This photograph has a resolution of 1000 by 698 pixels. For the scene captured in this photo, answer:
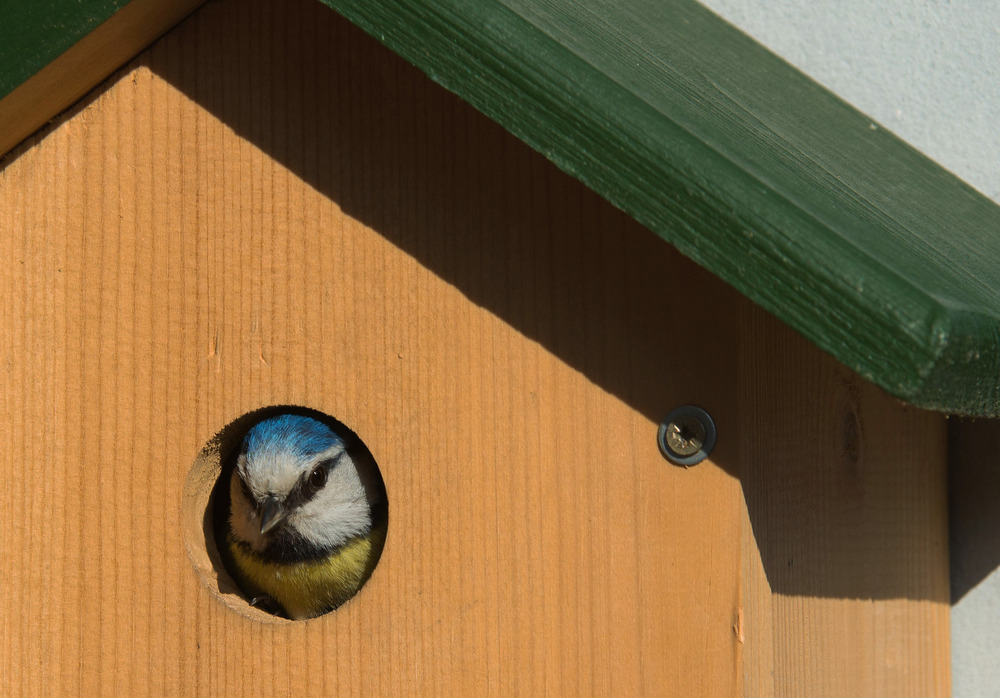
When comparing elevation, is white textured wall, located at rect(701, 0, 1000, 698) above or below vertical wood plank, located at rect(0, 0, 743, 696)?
above

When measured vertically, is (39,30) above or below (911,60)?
below

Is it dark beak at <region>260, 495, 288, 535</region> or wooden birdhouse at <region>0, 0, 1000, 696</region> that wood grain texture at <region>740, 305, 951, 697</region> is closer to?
wooden birdhouse at <region>0, 0, 1000, 696</region>

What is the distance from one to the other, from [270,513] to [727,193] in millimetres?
903

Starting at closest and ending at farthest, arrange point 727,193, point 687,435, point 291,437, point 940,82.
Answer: point 727,193 → point 687,435 → point 291,437 → point 940,82

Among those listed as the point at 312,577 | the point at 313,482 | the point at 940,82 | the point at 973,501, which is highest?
the point at 940,82

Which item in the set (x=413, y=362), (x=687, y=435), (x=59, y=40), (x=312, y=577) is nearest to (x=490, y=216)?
(x=413, y=362)

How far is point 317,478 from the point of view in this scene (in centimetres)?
167

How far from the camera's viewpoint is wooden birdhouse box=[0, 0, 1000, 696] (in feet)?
3.63

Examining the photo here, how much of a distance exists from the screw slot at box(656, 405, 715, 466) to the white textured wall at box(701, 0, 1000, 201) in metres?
1.07

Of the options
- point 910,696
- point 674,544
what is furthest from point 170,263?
point 910,696

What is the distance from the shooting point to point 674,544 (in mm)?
1116

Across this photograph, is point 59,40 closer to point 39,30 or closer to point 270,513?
point 39,30

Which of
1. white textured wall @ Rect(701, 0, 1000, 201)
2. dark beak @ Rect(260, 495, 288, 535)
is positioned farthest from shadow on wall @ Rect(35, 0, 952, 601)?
white textured wall @ Rect(701, 0, 1000, 201)

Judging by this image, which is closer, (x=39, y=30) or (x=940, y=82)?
(x=39, y=30)
